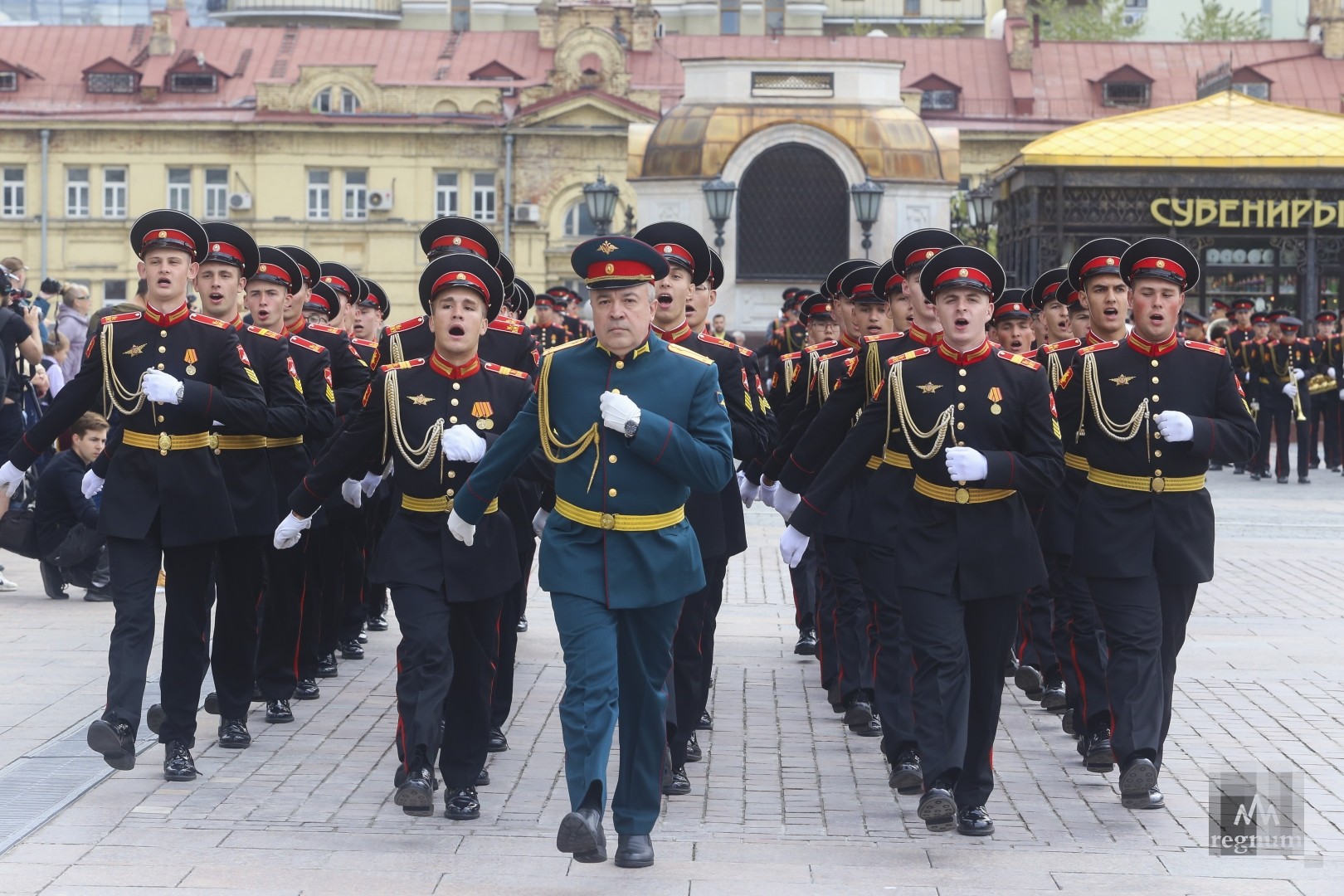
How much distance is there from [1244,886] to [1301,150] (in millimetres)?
29526

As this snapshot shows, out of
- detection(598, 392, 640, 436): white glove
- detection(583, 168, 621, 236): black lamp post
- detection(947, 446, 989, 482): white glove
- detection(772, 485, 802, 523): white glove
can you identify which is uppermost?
detection(583, 168, 621, 236): black lamp post

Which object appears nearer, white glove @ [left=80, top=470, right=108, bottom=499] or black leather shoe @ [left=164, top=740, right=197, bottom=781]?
black leather shoe @ [left=164, top=740, right=197, bottom=781]

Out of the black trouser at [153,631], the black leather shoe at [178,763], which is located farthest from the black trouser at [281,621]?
the black leather shoe at [178,763]

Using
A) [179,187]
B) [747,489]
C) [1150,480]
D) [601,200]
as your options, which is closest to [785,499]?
[747,489]

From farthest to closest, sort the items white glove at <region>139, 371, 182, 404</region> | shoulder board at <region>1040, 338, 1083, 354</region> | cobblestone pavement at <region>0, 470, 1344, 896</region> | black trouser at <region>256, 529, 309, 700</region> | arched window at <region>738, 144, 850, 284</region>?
arched window at <region>738, 144, 850, 284</region> < black trouser at <region>256, 529, 309, 700</region> < shoulder board at <region>1040, 338, 1083, 354</region> < white glove at <region>139, 371, 182, 404</region> < cobblestone pavement at <region>0, 470, 1344, 896</region>

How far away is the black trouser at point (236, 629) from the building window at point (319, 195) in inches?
2326

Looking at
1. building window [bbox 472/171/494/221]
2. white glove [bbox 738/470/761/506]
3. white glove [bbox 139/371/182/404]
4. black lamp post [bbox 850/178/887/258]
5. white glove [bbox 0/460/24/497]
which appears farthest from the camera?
building window [bbox 472/171/494/221]

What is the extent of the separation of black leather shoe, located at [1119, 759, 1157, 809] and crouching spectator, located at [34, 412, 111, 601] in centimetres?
731

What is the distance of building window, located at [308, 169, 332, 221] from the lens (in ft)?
218

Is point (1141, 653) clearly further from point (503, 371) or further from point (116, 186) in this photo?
point (116, 186)

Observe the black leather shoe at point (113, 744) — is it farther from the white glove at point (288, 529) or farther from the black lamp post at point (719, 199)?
the black lamp post at point (719, 199)

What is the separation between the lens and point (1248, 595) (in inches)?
541

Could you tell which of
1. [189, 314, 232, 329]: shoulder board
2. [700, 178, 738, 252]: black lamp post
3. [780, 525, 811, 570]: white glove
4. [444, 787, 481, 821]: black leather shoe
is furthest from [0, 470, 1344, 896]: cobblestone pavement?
[700, 178, 738, 252]: black lamp post

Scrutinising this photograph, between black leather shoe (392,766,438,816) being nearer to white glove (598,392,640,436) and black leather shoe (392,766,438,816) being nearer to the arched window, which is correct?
white glove (598,392,640,436)
